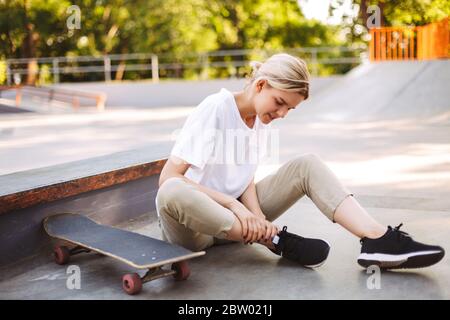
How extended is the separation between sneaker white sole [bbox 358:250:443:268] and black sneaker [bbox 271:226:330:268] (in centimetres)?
17

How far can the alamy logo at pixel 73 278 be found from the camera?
2.42 meters

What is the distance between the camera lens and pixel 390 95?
12.1 metres

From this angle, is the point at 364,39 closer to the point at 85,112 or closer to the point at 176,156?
the point at 85,112

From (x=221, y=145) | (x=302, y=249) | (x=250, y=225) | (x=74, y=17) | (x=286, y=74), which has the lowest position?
(x=302, y=249)

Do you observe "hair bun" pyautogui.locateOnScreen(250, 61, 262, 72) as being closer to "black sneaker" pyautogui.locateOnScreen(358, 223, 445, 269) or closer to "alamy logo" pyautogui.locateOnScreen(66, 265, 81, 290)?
"black sneaker" pyautogui.locateOnScreen(358, 223, 445, 269)

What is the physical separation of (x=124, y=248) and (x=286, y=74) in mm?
952

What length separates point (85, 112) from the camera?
14500mm

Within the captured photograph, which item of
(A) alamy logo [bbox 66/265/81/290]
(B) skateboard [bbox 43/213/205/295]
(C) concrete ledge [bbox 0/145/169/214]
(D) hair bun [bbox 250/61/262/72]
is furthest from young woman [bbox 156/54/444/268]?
(C) concrete ledge [bbox 0/145/169/214]

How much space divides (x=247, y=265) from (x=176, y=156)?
612 millimetres

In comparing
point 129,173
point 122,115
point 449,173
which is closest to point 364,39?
point 122,115

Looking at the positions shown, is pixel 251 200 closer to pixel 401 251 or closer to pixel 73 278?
pixel 401 251

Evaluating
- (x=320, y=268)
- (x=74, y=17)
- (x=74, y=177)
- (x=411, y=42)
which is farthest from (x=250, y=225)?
(x=74, y=17)

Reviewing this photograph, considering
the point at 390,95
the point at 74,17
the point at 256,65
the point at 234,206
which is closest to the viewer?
the point at 234,206

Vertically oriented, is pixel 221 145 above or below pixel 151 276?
above
